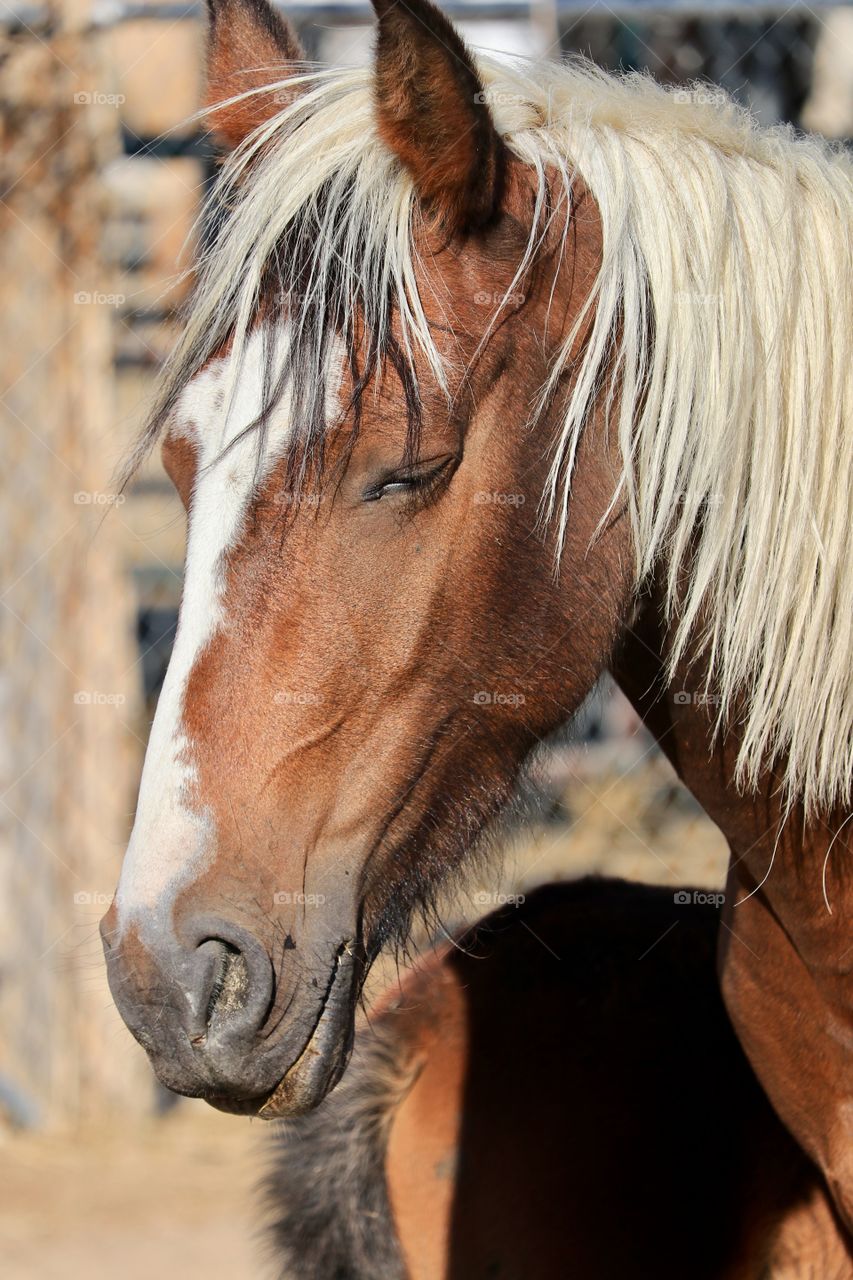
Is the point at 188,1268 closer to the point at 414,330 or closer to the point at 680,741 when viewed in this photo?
the point at 680,741

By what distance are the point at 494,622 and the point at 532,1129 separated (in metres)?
1.05

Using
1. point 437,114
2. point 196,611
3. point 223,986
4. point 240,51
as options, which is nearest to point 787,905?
point 223,986

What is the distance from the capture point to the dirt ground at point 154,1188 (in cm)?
361

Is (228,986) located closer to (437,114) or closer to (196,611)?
(196,611)

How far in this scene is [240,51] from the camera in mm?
1896

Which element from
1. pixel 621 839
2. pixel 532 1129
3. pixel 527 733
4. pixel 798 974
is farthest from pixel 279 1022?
pixel 621 839

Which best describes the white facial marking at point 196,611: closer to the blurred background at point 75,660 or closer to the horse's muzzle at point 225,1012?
the horse's muzzle at point 225,1012

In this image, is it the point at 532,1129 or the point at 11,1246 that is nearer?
the point at 532,1129

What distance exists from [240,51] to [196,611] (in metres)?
0.95

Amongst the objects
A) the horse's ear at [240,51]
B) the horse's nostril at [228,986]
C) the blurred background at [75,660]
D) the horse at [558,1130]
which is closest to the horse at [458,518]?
the horse's nostril at [228,986]

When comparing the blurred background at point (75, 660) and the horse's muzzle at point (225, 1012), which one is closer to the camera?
the horse's muzzle at point (225, 1012)

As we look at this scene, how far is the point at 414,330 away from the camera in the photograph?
1.50m

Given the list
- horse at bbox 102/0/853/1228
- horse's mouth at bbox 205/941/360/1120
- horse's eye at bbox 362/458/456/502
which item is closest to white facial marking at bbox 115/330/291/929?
horse at bbox 102/0/853/1228

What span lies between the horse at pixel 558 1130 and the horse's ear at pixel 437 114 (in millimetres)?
1140
